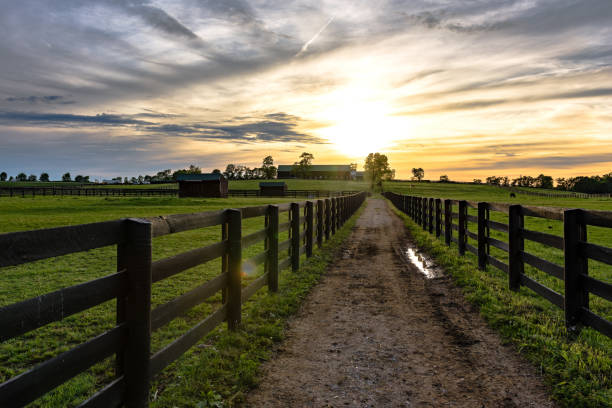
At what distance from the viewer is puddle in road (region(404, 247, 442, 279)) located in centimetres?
871

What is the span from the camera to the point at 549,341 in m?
4.52

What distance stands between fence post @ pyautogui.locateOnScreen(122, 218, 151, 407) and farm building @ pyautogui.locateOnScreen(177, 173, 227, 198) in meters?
65.1

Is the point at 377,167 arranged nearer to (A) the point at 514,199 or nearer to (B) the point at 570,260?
(A) the point at 514,199

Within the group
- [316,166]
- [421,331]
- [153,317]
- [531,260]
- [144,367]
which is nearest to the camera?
[144,367]

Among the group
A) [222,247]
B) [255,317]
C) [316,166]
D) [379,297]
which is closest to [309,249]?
[379,297]

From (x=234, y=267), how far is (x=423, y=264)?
6.30 m

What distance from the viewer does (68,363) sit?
7.81 ft

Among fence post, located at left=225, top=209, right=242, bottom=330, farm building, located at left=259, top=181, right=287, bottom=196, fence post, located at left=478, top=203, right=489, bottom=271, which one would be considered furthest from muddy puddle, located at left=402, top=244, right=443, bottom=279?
farm building, located at left=259, top=181, right=287, bottom=196

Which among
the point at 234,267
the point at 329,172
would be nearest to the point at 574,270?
the point at 234,267

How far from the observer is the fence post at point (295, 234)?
862cm

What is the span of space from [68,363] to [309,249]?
8357 millimetres

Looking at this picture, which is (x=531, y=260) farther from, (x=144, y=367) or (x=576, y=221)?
(x=144, y=367)

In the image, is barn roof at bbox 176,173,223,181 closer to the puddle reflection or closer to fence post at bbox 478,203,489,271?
the puddle reflection

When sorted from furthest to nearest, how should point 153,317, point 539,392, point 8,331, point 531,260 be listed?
point 531,260, point 539,392, point 153,317, point 8,331
